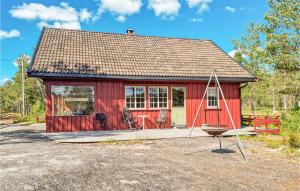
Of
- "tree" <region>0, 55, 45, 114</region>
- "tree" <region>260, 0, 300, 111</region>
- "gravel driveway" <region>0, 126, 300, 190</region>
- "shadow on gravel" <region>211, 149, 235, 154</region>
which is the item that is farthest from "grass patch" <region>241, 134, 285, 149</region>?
"tree" <region>0, 55, 45, 114</region>

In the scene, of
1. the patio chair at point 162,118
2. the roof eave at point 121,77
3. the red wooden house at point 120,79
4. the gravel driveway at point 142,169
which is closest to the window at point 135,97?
the red wooden house at point 120,79

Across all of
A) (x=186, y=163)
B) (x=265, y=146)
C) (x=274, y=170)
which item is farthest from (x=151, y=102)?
(x=274, y=170)

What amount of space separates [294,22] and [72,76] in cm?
1240

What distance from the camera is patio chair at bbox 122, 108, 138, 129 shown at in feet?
46.3

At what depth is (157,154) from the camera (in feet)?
27.0

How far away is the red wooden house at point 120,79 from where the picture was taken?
1345cm

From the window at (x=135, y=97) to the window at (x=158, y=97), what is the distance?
17.3 inches

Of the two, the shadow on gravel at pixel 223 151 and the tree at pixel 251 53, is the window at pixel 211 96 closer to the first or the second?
the shadow on gravel at pixel 223 151

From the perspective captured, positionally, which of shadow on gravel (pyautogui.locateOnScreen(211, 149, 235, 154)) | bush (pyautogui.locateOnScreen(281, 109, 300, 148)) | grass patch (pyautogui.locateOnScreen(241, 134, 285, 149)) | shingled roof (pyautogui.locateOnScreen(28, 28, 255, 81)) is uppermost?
shingled roof (pyautogui.locateOnScreen(28, 28, 255, 81))

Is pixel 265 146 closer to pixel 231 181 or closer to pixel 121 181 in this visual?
pixel 231 181

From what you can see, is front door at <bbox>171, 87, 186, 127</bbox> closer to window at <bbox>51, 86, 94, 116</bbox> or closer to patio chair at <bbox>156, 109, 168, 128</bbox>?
patio chair at <bbox>156, 109, 168, 128</bbox>

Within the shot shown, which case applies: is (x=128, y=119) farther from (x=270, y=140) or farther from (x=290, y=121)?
(x=290, y=121)

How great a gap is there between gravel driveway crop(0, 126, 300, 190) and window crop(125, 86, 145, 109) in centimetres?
533

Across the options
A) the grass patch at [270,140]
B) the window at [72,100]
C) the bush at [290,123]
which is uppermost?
the window at [72,100]
